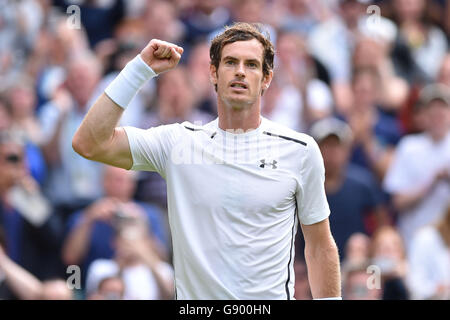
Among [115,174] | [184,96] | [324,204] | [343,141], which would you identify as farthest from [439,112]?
[324,204]

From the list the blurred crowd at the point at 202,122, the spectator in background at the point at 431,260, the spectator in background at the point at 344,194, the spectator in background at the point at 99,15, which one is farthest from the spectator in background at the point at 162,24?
the spectator in background at the point at 431,260

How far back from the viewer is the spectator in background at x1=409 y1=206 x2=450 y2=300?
7902 millimetres

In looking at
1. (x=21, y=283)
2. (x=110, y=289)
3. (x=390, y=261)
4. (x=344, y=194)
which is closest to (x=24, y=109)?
(x=21, y=283)

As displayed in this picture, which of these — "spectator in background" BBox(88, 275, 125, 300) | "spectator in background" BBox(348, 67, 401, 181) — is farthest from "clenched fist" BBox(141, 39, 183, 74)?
"spectator in background" BBox(348, 67, 401, 181)

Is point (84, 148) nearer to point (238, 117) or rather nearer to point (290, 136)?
point (238, 117)

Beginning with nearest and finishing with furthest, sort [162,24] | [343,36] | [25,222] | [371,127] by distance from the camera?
[25,222] → [371,127] → [162,24] → [343,36]

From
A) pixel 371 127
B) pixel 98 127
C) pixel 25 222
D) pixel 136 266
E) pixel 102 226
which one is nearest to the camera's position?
pixel 98 127

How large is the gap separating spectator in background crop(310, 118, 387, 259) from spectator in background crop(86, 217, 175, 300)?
61.2 inches

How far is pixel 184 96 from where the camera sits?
8641 millimetres

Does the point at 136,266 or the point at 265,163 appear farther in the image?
the point at 136,266

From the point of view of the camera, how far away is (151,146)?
164 inches

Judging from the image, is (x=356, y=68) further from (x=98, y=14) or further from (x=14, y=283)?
(x=14, y=283)

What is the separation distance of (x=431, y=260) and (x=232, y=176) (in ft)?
14.7

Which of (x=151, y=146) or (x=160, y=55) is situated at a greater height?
(x=160, y=55)
